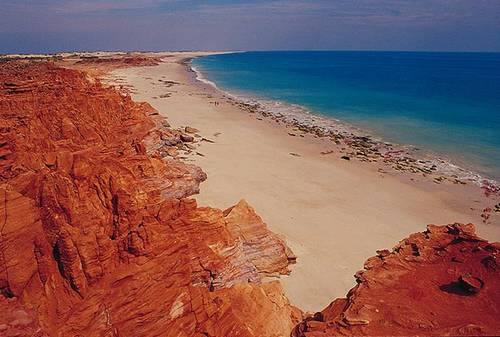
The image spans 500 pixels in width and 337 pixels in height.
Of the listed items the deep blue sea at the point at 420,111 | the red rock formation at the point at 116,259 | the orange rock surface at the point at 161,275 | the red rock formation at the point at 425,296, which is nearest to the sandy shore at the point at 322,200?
the red rock formation at the point at 116,259

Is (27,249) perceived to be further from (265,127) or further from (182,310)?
(265,127)

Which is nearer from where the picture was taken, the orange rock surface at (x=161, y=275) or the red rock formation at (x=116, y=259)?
the orange rock surface at (x=161, y=275)

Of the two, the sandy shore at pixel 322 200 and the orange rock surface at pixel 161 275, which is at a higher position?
the orange rock surface at pixel 161 275

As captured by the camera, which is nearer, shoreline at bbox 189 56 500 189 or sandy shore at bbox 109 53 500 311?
sandy shore at bbox 109 53 500 311

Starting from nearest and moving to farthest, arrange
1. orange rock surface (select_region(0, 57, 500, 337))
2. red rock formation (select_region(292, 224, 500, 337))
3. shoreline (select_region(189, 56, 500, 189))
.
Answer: red rock formation (select_region(292, 224, 500, 337))
orange rock surface (select_region(0, 57, 500, 337))
shoreline (select_region(189, 56, 500, 189))

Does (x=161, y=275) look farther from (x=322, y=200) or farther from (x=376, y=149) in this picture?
(x=376, y=149)

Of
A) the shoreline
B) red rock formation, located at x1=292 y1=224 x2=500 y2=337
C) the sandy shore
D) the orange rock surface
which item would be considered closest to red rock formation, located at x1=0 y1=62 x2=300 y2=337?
the orange rock surface

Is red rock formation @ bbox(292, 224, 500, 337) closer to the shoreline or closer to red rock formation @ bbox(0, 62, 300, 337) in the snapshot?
red rock formation @ bbox(0, 62, 300, 337)

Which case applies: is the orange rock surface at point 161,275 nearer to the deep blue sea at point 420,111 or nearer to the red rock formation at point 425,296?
the red rock formation at point 425,296
